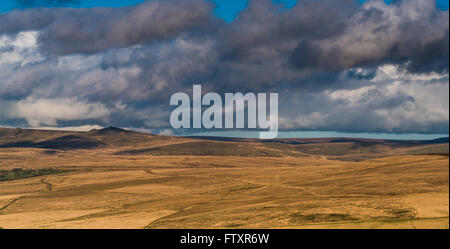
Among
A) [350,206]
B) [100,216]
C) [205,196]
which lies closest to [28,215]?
[100,216]

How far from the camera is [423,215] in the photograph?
98938mm

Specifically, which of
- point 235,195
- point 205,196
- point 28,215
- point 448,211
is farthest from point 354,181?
point 28,215
